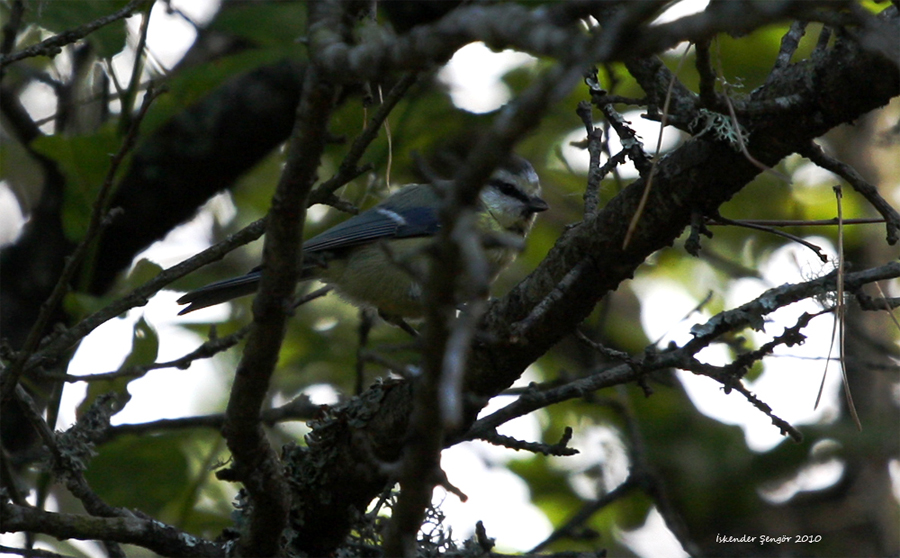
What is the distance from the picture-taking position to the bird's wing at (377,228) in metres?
3.80

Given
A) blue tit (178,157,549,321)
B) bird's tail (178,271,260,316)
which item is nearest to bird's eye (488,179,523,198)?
blue tit (178,157,549,321)

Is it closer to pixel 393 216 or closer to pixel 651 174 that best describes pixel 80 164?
pixel 393 216

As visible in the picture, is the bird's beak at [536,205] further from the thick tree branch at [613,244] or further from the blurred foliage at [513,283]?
the thick tree branch at [613,244]

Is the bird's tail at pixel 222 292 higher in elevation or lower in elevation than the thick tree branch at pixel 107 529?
higher

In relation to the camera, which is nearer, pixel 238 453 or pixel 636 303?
pixel 238 453

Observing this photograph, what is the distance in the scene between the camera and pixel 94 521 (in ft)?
6.58

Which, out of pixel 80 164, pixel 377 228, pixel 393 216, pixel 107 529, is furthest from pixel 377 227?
pixel 107 529

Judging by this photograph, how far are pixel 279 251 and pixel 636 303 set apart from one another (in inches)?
156

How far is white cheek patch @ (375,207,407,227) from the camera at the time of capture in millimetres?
4133

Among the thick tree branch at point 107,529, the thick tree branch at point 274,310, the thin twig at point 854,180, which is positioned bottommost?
the thick tree branch at point 107,529

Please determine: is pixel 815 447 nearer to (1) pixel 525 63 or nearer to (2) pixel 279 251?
(1) pixel 525 63

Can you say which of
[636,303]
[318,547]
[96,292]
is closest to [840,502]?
[636,303]

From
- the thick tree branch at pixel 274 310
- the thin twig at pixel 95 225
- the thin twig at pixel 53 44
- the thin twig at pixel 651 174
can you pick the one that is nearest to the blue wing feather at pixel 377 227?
the thin twig at pixel 95 225

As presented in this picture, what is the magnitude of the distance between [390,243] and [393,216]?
0.24 m
